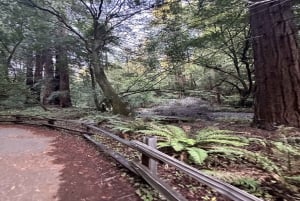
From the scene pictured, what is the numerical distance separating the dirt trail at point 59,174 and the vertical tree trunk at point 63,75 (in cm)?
776

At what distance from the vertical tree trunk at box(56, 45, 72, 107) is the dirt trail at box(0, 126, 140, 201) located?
7.76 meters

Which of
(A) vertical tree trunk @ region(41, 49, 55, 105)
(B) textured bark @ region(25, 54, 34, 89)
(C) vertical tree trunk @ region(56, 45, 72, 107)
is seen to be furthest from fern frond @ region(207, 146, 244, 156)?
(B) textured bark @ region(25, 54, 34, 89)

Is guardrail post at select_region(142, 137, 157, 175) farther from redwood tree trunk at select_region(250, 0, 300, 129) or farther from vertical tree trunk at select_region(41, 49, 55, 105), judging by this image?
vertical tree trunk at select_region(41, 49, 55, 105)

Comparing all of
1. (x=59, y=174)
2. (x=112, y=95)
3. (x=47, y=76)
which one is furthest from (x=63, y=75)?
(x=59, y=174)

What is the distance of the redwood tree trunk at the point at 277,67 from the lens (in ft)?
22.1

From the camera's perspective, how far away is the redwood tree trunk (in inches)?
266

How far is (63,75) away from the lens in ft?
54.2

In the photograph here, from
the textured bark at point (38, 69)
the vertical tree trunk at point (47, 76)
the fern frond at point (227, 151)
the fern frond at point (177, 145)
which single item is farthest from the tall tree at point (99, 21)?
the fern frond at point (227, 151)

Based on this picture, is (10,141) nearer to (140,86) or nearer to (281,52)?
(140,86)

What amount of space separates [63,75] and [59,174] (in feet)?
40.4

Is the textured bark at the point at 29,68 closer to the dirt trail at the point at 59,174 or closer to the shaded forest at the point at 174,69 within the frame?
the shaded forest at the point at 174,69

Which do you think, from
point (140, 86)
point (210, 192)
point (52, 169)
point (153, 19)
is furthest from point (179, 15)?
point (210, 192)

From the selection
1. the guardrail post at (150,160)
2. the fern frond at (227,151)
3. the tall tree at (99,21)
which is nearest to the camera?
the guardrail post at (150,160)

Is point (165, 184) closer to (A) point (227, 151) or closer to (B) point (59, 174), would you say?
(A) point (227, 151)
